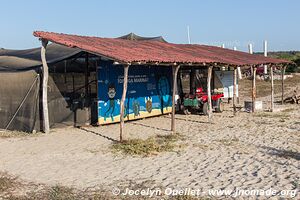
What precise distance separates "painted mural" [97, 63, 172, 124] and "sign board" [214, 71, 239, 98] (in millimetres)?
3939

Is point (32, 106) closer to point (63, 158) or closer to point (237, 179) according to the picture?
point (63, 158)

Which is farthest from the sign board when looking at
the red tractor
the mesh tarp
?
the mesh tarp

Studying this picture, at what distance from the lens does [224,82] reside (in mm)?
21672

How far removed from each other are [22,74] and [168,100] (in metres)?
6.89

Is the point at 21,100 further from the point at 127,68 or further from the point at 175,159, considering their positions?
the point at 175,159

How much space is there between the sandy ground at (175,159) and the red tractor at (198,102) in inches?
111

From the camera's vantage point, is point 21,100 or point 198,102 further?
point 198,102

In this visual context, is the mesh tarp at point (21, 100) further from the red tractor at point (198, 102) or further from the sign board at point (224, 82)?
the sign board at point (224, 82)

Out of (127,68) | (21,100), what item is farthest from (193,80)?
(21,100)

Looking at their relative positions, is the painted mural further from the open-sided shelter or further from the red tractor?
the red tractor

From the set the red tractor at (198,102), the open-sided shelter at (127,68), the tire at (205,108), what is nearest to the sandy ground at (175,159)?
the open-sided shelter at (127,68)

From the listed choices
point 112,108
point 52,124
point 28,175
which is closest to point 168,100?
point 112,108

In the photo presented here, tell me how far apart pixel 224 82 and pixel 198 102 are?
4.99 m

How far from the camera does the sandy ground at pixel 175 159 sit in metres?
7.55
